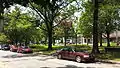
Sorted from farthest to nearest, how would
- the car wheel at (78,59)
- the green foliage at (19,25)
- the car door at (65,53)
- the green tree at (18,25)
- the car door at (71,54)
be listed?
the green tree at (18,25), the green foliage at (19,25), the car door at (65,53), the car door at (71,54), the car wheel at (78,59)

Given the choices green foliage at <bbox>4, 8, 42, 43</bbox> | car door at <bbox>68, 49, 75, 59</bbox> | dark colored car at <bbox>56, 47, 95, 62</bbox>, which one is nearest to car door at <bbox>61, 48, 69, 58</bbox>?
dark colored car at <bbox>56, 47, 95, 62</bbox>

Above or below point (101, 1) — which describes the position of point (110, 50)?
below

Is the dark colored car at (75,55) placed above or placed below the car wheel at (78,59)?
above

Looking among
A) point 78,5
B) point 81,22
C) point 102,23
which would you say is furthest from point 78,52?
point 81,22

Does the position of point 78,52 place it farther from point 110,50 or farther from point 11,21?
point 11,21

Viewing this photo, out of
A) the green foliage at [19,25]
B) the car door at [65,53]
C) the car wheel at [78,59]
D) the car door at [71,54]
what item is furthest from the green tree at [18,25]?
the car wheel at [78,59]

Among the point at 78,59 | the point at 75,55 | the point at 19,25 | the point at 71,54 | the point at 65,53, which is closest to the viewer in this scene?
the point at 78,59

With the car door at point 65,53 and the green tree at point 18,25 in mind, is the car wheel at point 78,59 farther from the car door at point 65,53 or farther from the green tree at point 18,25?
the green tree at point 18,25

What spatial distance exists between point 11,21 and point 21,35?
6635mm

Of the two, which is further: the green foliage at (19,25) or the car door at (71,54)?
the green foliage at (19,25)

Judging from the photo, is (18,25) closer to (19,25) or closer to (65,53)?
(19,25)

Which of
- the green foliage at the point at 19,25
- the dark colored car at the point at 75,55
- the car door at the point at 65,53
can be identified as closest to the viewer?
the dark colored car at the point at 75,55

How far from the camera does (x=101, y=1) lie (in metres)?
31.5

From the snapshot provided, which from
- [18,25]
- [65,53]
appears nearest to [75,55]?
[65,53]
